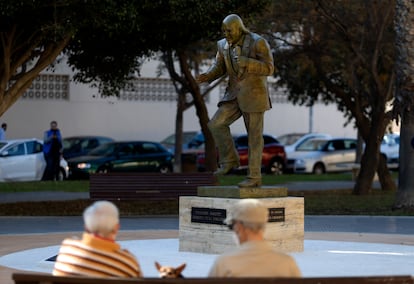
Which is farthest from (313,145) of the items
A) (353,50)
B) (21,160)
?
(353,50)

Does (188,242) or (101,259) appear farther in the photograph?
(188,242)

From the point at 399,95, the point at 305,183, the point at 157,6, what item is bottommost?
the point at 305,183

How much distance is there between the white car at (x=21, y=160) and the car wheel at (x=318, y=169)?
11.6 m

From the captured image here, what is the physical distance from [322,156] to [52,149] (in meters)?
13.7

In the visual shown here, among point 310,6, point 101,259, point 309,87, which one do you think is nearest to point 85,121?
point 309,87

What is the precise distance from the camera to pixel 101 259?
280 inches

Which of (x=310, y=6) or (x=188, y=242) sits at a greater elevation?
(x=310, y=6)

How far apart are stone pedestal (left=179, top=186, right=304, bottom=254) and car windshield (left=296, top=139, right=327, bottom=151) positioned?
2813 centimetres

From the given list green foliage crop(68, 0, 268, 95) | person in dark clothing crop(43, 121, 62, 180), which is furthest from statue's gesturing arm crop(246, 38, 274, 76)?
person in dark clothing crop(43, 121, 62, 180)

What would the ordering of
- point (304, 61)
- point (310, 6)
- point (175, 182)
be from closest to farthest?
point (175, 182) → point (310, 6) → point (304, 61)

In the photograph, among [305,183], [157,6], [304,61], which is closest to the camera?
[157,6]

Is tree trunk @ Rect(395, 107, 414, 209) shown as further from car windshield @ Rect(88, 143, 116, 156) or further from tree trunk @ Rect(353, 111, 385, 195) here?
car windshield @ Rect(88, 143, 116, 156)

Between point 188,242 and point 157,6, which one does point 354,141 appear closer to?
point 157,6

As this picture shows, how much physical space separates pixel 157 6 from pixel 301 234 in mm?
8815
